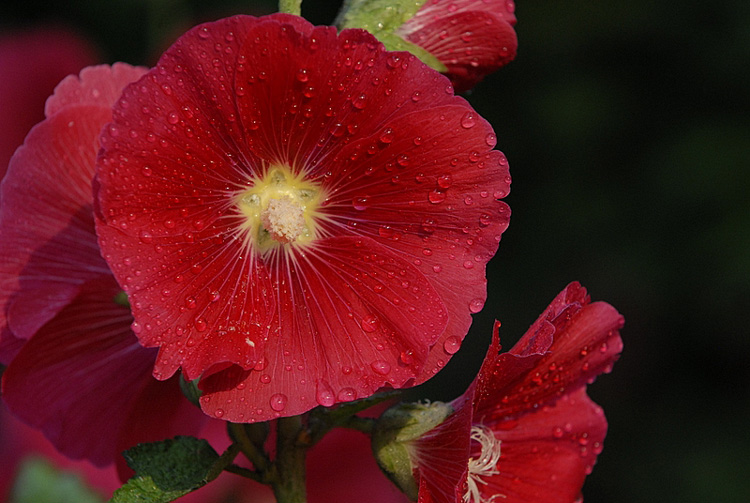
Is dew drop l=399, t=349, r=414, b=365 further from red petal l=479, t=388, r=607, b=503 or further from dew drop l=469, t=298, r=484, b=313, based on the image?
red petal l=479, t=388, r=607, b=503

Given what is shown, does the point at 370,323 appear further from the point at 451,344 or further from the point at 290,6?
the point at 290,6

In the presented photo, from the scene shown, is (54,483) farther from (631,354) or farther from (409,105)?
(631,354)

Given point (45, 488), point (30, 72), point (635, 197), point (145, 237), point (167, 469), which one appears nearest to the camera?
point (145, 237)

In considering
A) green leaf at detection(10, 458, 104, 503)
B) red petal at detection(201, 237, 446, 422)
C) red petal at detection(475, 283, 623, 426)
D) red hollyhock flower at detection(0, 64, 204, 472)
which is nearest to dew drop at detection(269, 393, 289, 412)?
red petal at detection(201, 237, 446, 422)

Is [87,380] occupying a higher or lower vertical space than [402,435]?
higher

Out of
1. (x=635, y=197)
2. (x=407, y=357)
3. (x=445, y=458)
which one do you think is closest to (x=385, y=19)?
(x=407, y=357)

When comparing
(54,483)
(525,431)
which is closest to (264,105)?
(525,431)
